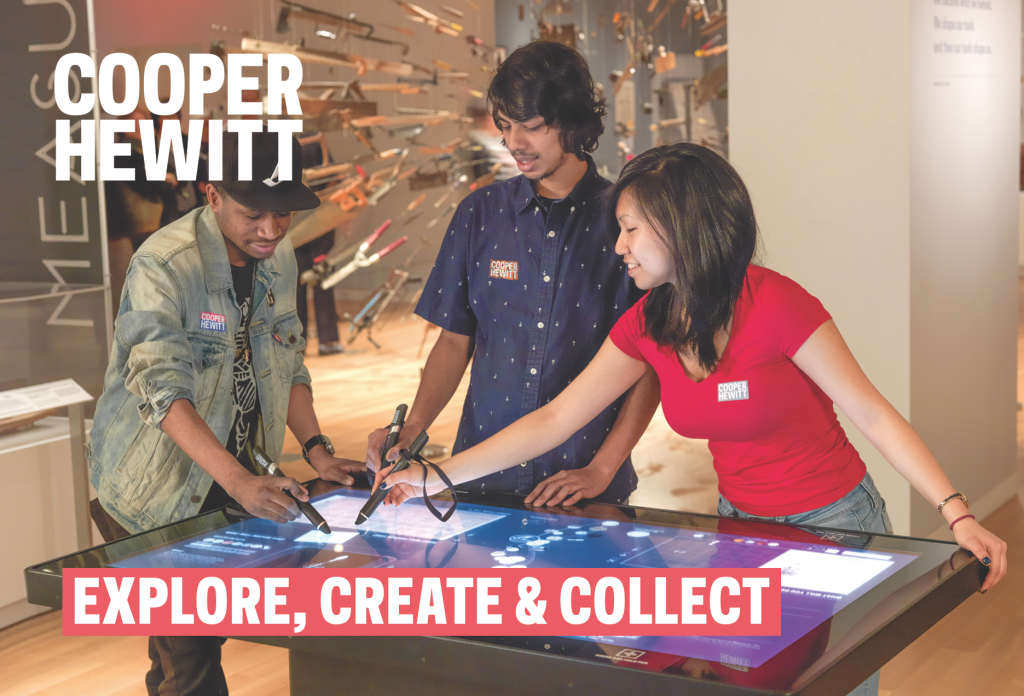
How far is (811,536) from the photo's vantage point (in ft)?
5.63

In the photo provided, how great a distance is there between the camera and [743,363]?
1750 mm

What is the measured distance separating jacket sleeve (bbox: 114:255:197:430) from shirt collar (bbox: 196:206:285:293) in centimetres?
8

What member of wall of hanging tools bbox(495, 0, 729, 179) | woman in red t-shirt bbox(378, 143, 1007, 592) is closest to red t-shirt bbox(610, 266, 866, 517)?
woman in red t-shirt bbox(378, 143, 1007, 592)

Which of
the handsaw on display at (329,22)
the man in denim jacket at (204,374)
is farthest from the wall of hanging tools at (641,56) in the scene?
the man in denim jacket at (204,374)

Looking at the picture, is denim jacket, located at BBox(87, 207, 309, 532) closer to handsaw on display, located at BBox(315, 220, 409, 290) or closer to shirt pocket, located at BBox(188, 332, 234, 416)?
shirt pocket, located at BBox(188, 332, 234, 416)

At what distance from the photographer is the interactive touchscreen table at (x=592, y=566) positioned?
4.15 ft

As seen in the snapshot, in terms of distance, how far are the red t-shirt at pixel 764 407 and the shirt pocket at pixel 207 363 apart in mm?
780

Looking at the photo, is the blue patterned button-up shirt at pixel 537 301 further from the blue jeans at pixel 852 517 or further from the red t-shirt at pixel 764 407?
the blue jeans at pixel 852 517

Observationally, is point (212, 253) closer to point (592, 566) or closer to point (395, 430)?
point (395, 430)

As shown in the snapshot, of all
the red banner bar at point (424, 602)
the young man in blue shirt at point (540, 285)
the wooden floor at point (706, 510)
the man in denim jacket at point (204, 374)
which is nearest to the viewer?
the red banner bar at point (424, 602)

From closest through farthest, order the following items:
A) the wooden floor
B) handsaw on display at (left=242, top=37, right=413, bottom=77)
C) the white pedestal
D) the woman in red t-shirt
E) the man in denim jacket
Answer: the woman in red t-shirt → the man in denim jacket → the wooden floor → the white pedestal → handsaw on display at (left=242, top=37, right=413, bottom=77)

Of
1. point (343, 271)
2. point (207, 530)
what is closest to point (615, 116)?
point (343, 271)

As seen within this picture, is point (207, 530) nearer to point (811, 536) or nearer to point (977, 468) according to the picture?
point (811, 536)

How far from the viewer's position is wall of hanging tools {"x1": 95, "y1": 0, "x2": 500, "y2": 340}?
231 inches
